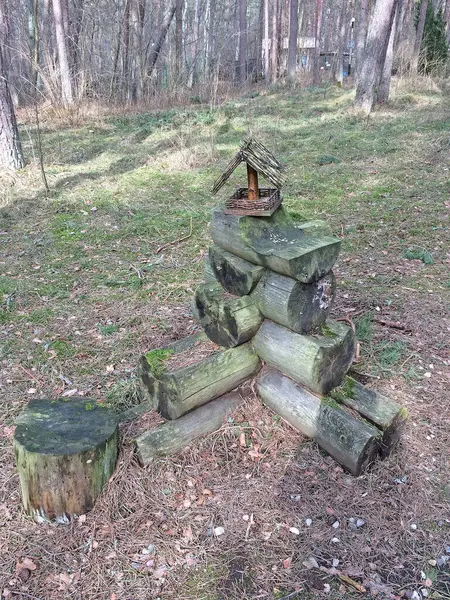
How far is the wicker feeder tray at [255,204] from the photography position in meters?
2.87

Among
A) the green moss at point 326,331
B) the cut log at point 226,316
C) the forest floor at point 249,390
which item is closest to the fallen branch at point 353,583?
the forest floor at point 249,390

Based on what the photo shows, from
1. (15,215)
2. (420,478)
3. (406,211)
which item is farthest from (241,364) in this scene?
(15,215)

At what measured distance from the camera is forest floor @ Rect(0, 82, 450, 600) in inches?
93.4

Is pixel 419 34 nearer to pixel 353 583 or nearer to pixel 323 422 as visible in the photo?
pixel 323 422

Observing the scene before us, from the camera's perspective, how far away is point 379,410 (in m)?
2.83

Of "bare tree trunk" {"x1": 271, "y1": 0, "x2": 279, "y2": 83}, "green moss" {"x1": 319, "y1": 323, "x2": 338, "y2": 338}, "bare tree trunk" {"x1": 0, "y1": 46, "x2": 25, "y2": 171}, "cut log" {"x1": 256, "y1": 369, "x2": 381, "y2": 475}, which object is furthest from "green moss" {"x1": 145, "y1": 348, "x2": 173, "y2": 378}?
"bare tree trunk" {"x1": 271, "y1": 0, "x2": 279, "y2": 83}

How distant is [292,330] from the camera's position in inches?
114

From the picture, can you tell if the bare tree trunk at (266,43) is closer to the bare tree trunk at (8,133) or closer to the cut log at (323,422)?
the bare tree trunk at (8,133)

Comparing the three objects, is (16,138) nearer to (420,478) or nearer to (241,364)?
(241,364)

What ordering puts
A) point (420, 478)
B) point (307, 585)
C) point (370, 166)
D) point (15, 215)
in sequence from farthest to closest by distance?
point (370, 166), point (15, 215), point (420, 478), point (307, 585)

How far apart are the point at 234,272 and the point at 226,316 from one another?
297 mm

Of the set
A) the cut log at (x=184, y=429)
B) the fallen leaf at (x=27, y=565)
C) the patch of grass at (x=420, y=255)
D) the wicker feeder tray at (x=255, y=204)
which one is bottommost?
the fallen leaf at (x=27, y=565)

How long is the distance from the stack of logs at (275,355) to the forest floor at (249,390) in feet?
0.53

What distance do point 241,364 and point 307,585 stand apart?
130 cm
